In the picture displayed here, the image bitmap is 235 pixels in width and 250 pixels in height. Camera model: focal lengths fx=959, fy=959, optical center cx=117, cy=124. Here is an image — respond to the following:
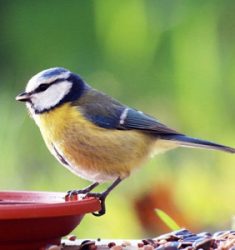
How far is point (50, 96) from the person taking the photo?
217cm

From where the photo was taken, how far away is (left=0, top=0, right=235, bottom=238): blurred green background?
8.63 feet

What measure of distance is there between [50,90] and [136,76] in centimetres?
68

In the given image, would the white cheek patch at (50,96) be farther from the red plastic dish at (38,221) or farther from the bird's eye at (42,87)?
the red plastic dish at (38,221)

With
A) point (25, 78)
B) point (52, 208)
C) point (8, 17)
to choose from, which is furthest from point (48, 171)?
point (52, 208)

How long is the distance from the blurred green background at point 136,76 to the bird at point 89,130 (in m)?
0.32

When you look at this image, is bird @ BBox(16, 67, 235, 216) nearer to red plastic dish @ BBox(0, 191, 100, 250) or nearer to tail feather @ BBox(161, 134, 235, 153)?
tail feather @ BBox(161, 134, 235, 153)

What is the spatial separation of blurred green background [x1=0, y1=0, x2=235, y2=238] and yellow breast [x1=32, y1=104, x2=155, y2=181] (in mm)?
362

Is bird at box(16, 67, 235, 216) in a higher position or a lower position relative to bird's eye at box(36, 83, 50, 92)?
lower

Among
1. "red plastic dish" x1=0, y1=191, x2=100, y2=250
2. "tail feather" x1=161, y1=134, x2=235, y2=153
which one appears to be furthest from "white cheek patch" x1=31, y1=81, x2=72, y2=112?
"red plastic dish" x1=0, y1=191, x2=100, y2=250

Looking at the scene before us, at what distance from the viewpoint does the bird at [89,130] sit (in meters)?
2.14

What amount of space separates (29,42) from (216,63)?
1.83ft

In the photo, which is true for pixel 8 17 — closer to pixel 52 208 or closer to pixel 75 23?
pixel 75 23

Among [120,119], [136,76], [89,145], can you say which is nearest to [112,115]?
[120,119]

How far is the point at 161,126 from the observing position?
2.32 m
